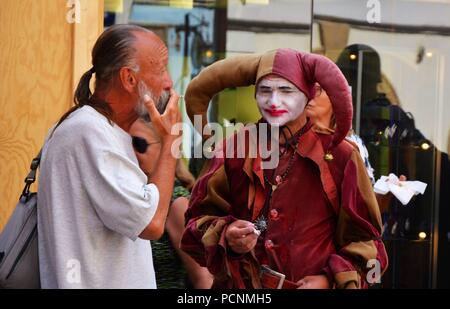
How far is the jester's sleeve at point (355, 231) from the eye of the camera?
3.80 metres

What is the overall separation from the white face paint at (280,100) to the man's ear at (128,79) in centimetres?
47

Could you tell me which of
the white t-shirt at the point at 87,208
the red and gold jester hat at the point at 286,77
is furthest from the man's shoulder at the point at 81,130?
the red and gold jester hat at the point at 286,77

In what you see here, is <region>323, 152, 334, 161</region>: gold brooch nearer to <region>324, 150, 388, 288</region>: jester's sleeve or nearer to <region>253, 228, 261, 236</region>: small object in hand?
<region>324, 150, 388, 288</region>: jester's sleeve

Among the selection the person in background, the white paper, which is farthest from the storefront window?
the person in background

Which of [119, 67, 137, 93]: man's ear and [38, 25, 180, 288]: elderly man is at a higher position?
[119, 67, 137, 93]: man's ear

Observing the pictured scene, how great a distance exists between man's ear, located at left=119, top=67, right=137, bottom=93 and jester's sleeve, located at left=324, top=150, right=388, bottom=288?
33.0 inches

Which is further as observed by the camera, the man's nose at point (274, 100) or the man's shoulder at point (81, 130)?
the man's nose at point (274, 100)

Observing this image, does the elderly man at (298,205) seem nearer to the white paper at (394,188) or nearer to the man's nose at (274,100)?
the man's nose at (274,100)

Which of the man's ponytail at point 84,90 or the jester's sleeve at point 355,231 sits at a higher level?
the man's ponytail at point 84,90

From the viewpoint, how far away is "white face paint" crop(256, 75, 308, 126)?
12.7ft

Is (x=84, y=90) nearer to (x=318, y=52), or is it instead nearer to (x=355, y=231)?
(x=355, y=231)
